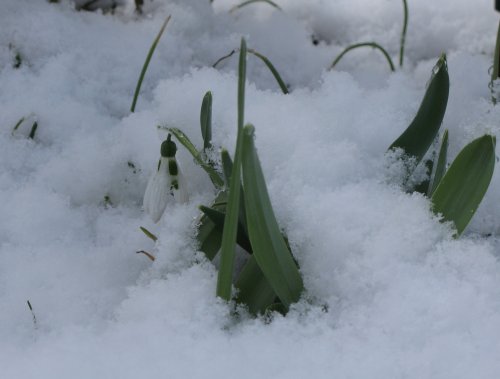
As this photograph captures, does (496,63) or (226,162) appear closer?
(226,162)

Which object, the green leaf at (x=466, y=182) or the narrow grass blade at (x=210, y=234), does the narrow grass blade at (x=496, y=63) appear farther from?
the narrow grass blade at (x=210, y=234)

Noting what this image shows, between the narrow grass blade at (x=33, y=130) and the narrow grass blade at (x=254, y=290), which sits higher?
the narrow grass blade at (x=254, y=290)

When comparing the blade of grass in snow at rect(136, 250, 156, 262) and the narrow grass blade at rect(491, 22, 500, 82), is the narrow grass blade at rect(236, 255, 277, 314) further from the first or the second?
the narrow grass blade at rect(491, 22, 500, 82)

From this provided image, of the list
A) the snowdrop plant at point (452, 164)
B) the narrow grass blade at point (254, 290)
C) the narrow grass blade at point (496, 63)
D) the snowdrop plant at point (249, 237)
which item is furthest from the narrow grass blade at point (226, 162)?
the narrow grass blade at point (496, 63)

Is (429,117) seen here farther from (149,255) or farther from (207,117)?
(149,255)

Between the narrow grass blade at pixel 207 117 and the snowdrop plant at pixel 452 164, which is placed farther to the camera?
the narrow grass blade at pixel 207 117

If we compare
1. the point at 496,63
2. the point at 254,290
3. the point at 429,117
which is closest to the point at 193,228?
the point at 254,290

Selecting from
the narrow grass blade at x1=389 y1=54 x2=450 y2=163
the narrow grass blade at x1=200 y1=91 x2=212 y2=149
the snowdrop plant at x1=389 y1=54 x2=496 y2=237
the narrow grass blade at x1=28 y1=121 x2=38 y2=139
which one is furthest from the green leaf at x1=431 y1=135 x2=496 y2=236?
the narrow grass blade at x1=28 y1=121 x2=38 y2=139
